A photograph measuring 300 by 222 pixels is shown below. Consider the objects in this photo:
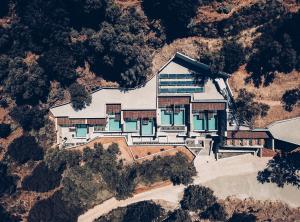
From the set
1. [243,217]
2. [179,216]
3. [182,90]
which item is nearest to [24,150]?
[179,216]

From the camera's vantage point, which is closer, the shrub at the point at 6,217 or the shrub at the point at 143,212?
the shrub at the point at 143,212

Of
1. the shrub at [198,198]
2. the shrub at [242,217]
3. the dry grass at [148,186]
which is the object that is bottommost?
the shrub at [242,217]

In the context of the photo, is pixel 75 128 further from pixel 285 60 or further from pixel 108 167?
pixel 285 60

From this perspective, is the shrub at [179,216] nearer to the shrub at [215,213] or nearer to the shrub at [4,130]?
the shrub at [215,213]

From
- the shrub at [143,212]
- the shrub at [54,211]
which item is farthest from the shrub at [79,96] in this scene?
the shrub at [143,212]

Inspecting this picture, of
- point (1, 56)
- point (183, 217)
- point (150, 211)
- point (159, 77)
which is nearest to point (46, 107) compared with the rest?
point (1, 56)

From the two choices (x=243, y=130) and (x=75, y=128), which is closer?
(x=243, y=130)
